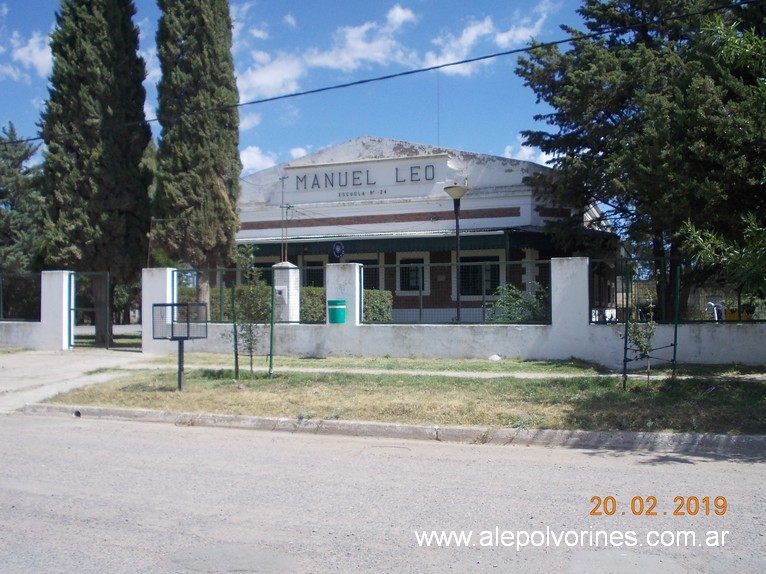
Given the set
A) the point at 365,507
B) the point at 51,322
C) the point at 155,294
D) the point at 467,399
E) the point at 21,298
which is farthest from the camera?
the point at 21,298

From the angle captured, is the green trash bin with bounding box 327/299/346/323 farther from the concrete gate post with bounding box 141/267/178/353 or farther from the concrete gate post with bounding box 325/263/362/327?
the concrete gate post with bounding box 141/267/178/353

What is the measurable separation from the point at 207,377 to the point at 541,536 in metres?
9.94

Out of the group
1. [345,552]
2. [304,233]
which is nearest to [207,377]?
[345,552]

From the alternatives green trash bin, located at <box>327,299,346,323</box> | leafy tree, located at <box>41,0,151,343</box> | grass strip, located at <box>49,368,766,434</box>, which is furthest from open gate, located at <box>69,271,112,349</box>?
grass strip, located at <box>49,368,766,434</box>

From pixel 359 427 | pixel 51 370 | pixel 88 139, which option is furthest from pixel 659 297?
pixel 88 139

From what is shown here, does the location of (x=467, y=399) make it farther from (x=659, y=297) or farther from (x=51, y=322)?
(x=51, y=322)

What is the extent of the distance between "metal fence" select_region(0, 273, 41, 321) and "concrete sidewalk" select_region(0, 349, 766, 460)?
A: 740cm

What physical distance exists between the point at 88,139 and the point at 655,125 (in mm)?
15936

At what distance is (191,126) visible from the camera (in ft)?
68.9

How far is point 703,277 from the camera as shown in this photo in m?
18.0

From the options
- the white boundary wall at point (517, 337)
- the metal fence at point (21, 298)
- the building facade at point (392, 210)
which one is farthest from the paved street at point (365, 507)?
the building facade at point (392, 210)

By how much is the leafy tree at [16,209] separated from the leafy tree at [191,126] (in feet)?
57.8

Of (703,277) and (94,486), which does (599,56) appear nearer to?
(703,277)

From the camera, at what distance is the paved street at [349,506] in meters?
5.14
